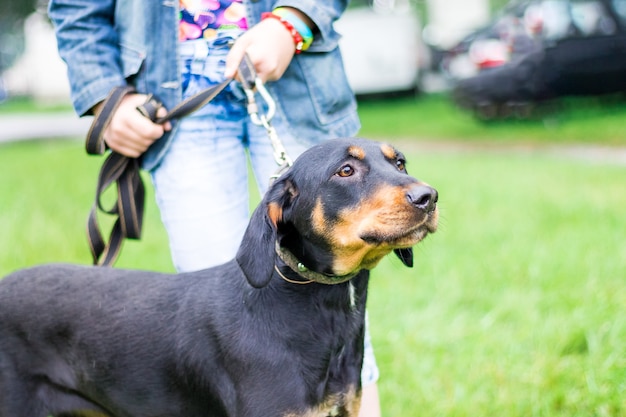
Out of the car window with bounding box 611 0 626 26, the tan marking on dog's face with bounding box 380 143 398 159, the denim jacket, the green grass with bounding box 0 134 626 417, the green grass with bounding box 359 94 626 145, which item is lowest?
the green grass with bounding box 359 94 626 145

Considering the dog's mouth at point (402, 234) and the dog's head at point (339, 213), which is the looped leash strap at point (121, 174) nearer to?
the dog's head at point (339, 213)

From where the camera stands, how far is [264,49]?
8.98 ft

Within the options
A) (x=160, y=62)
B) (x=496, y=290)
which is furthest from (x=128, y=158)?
(x=496, y=290)

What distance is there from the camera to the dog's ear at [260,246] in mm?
2447

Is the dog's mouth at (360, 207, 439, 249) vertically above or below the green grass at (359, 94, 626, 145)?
above

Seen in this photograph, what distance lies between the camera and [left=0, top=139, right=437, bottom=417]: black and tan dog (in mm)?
2480

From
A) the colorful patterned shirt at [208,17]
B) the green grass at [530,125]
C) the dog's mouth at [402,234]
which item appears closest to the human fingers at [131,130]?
the colorful patterned shirt at [208,17]

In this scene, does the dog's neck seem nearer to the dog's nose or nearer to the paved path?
the dog's nose

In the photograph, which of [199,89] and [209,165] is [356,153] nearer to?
[209,165]

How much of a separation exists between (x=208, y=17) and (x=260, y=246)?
0.99m

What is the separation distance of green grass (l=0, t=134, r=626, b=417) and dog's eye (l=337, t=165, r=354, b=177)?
1531 mm

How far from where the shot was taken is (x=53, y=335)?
2.80m

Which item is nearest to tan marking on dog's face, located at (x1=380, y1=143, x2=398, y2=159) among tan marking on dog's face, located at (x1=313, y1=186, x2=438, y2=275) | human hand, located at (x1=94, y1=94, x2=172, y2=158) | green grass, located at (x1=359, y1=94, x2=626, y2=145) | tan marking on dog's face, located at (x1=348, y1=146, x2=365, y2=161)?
tan marking on dog's face, located at (x1=348, y1=146, x2=365, y2=161)

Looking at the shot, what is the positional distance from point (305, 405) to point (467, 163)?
28.6ft
